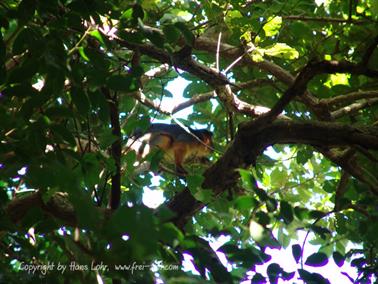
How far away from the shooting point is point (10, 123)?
2.51 m

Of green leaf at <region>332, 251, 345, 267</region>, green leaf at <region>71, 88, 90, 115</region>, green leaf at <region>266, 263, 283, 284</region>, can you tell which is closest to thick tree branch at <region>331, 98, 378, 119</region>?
green leaf at <region>332, 251, 345, 267</region>

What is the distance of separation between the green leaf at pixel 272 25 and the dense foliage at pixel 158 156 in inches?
0.5

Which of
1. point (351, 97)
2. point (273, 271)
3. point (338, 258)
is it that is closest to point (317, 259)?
point (273, 271)

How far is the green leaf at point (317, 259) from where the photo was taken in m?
2.46

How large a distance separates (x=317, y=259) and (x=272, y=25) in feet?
8.52

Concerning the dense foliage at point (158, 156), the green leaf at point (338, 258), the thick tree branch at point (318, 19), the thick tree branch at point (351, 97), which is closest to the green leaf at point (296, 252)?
the dense foliage at point (158, 156)

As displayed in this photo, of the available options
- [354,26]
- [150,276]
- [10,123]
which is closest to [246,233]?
[150,276]

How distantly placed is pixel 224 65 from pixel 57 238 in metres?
3.46

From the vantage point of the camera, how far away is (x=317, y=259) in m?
2.46

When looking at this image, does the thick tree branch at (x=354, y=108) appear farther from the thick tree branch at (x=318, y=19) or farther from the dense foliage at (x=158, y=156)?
the thick tree branch at (x=318, y=19)

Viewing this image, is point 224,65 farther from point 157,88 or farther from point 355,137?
point 355,137

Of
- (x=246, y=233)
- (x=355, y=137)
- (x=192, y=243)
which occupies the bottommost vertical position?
(x=192, y=243)

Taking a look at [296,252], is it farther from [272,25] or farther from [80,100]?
[272,25]

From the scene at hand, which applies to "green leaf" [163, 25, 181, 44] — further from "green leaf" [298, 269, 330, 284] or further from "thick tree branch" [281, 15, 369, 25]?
"thick tree branch" [281, 15, 369, 25]
